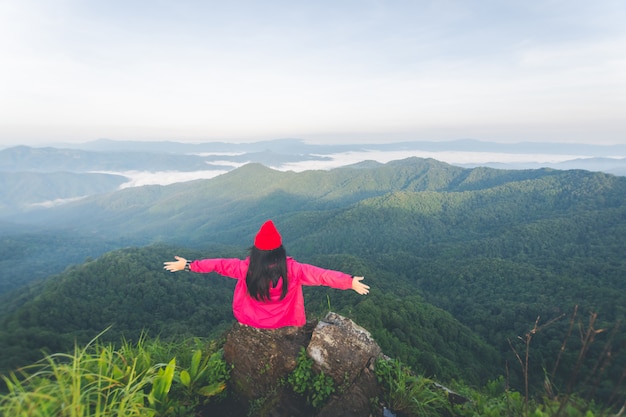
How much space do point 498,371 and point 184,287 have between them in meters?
63.7

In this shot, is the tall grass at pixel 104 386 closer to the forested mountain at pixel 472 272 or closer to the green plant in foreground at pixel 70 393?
the green plant in foreground at pixel 70 393

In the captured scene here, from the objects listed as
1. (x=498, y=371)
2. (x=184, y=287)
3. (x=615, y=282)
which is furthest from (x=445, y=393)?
(x=615, y=282)

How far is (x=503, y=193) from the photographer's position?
19762 centimetres

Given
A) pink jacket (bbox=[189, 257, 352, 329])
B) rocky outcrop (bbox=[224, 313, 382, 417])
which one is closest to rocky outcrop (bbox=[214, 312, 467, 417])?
rocky outcrop (bbox=[224, 313, 382, 417])

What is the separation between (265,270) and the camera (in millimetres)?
4488

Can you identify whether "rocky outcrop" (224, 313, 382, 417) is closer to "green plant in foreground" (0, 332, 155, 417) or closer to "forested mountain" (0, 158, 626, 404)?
"green plant in foreground" (0, 332, 155, 417)

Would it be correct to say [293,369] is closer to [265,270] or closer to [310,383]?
[310,383]

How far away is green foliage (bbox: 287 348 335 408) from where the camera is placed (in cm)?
462

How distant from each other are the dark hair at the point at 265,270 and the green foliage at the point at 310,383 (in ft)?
4.32

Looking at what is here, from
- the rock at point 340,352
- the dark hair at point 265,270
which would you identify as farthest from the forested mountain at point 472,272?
the dark hair at point 265,270

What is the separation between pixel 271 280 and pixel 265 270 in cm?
Result: 18

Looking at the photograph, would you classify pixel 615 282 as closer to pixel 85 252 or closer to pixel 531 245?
pixel 531 245

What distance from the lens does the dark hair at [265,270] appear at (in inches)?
177

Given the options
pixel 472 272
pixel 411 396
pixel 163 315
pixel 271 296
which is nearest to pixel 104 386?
pixel 271 296
